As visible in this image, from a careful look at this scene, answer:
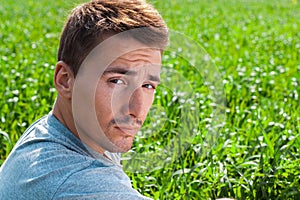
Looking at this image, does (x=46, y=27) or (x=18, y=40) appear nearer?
(x=18, y=40)

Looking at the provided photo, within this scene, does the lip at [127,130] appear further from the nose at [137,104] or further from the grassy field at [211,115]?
the grassy field at [211,115]

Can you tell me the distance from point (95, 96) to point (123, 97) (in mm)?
89

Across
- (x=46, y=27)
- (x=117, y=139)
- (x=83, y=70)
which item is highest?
(x=83, y=70)

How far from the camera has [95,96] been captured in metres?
2.04

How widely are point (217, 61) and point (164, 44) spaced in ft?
18.2

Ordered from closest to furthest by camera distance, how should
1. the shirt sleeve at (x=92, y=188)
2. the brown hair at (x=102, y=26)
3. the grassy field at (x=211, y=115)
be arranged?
the shirt sleeve at (x=92, y=188) < the brown hair at (x=102, y=26) < the grassy field at (x=211, y=115)

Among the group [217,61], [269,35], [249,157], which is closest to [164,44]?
[249,157]

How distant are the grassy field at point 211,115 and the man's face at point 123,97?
1.74ft

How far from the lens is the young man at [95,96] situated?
196cm

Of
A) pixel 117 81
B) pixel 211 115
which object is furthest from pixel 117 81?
pixel 211 115

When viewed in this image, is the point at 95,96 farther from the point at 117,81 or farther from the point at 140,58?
the point at 140,58

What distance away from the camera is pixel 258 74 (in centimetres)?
668

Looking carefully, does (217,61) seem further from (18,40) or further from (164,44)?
(164,44)

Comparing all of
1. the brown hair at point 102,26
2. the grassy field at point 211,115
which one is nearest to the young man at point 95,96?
the brown hair at point 102,26
